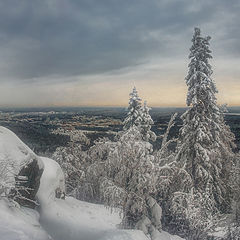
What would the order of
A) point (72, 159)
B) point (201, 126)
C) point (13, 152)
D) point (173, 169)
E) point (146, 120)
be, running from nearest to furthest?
point (13, 152) < point (173, 169) < point (201, 126) < point (146, 120) < point (72, 159)

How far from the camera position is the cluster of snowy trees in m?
11.9

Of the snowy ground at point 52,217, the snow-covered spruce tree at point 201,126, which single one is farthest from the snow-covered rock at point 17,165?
the snow-covered spruce tree at point 201,126

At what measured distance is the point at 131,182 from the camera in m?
11.9

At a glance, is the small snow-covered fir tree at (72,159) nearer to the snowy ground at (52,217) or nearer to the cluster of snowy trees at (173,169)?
the cluster of snowy trees at (173,169)

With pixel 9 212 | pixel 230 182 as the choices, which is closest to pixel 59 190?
pixel 9 212

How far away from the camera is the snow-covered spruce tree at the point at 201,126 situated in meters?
22.4

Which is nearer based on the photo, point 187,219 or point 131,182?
point 131,182

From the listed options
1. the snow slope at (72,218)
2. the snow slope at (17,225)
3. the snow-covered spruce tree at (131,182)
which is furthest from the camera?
the snow-covered spruce tree at (131,182)

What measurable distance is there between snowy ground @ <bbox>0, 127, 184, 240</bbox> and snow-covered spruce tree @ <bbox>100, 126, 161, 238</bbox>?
0.80 meters

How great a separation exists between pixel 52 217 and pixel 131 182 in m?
3.06

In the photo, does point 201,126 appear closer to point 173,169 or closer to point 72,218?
point 173,169

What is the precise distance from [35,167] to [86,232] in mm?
3145

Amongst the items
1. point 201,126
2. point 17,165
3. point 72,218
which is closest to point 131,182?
point 72,218

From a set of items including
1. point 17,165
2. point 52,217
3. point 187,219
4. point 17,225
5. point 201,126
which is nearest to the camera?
point 17,225
